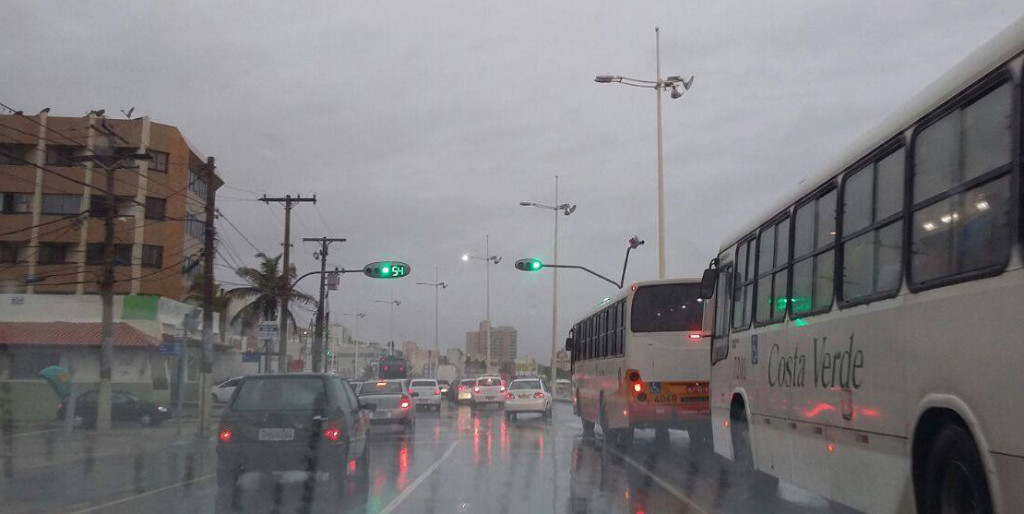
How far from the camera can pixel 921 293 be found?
6109 millimetres

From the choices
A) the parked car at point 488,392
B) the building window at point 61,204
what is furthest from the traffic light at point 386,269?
the building window at point 61,204

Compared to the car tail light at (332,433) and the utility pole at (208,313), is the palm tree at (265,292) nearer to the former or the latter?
the utility pole at (208,313)

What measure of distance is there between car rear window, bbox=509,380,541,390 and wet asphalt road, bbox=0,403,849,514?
35.7ft

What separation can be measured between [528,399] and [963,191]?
2807 centimetres

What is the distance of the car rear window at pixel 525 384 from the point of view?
33.9m

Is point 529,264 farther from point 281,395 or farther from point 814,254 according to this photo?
point 814,254

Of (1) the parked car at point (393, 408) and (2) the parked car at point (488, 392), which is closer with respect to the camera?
(1) the parked car at point (393, 408)

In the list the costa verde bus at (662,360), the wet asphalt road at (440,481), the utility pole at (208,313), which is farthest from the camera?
the utility pole at (208,313)

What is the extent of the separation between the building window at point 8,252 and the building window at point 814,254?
140 feet

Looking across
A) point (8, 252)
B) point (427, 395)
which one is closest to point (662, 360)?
point (427, 395)

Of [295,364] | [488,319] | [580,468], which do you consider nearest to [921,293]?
[580,468]

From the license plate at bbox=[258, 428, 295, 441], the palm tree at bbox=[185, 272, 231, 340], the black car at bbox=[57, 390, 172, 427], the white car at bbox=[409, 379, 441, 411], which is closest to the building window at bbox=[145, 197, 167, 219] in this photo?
the palm tree at bbox=[185, 272, 231, 340]

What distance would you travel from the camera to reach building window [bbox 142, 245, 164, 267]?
4767 centimetres

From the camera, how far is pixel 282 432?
40.5 ft
